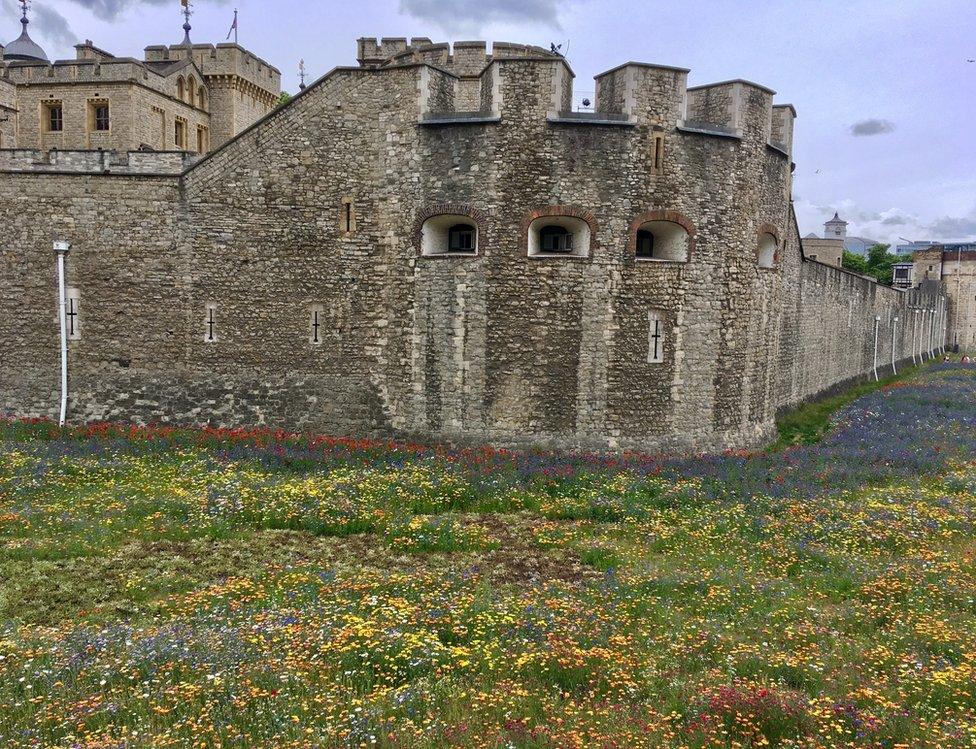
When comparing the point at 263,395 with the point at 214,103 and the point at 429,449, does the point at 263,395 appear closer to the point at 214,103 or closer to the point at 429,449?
the point at 429,449

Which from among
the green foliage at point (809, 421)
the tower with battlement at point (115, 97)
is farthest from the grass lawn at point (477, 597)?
the tower with battlement at point (115, 97)

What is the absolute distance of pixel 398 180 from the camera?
645 inches

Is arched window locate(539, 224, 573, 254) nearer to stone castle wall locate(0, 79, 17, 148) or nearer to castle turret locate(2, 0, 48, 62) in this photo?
stone castle wall locate(0, 79, 17, 148)

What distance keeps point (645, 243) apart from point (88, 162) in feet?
45.6

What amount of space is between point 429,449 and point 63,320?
9.87 m

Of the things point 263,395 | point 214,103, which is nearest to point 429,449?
point 263,395

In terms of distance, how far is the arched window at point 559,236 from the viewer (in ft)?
51.8

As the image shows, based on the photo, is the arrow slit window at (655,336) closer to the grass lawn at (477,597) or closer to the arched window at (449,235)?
the grass lawn at (477,597)

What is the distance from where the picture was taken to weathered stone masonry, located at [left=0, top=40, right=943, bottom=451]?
15.7m

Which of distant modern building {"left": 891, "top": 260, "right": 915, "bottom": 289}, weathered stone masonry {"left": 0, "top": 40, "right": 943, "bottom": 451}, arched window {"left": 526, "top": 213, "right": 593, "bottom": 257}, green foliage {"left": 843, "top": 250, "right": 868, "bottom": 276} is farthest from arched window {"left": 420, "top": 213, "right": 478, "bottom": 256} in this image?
green foliage {"left": 843, "top": 250, "right": 868, "bottom": 276}

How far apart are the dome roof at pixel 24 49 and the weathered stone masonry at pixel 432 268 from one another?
95.5ft

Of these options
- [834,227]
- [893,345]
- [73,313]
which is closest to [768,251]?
[73,313]

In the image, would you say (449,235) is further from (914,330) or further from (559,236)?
(914,330)

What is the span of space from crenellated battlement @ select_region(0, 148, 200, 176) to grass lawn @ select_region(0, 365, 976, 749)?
663 centimetres
